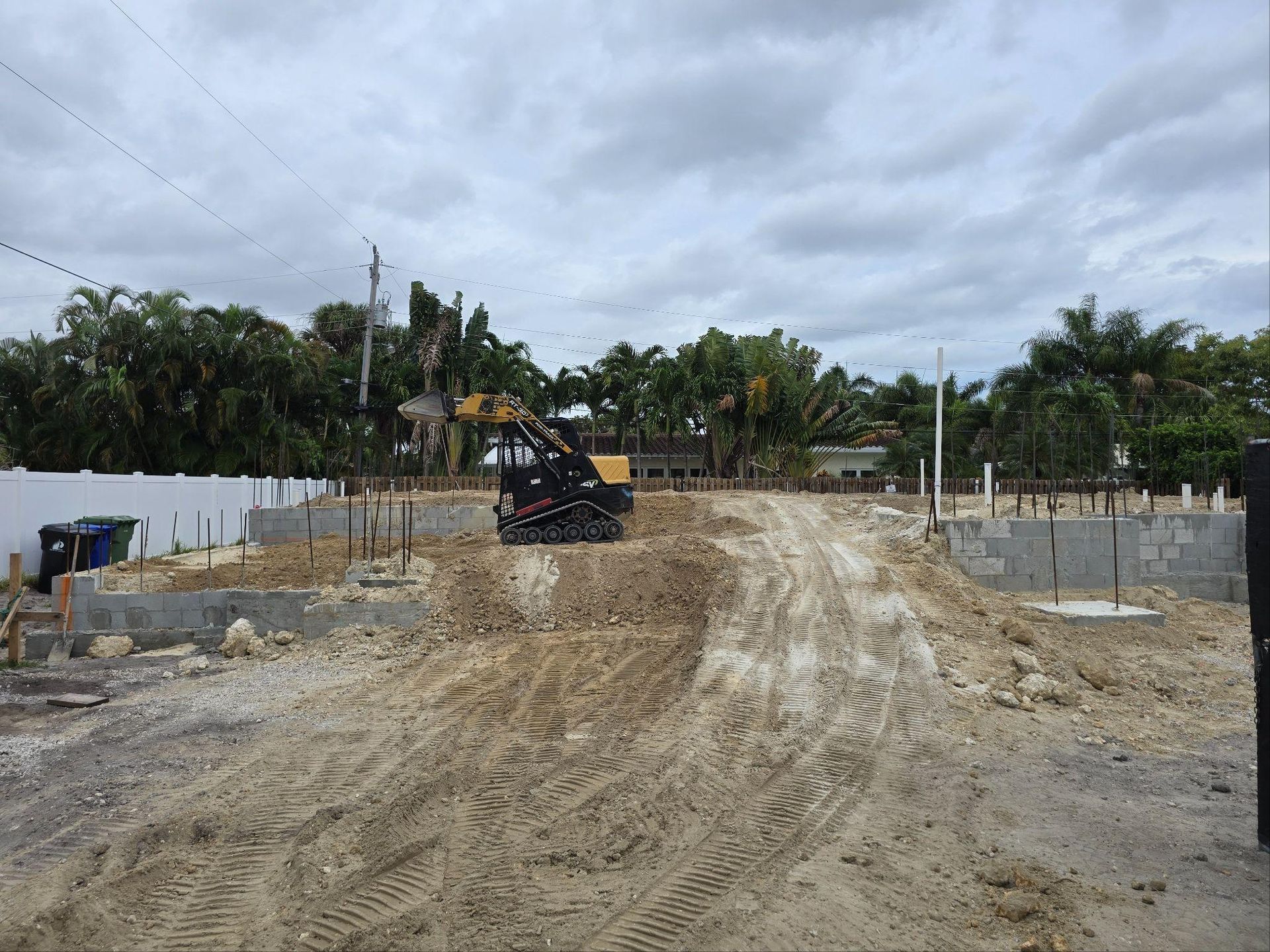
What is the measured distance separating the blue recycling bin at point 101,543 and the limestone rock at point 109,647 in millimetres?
4465

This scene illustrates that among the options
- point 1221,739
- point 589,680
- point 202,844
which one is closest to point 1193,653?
point 1221,739

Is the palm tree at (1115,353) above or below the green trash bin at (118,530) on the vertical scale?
above

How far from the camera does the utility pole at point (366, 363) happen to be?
2603cm

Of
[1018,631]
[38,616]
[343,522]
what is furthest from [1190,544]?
[343,522]

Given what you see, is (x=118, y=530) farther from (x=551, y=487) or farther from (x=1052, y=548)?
(x=1052, y=548)

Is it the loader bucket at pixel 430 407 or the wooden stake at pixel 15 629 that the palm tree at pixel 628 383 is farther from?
the wooden stake at pixel 15 629

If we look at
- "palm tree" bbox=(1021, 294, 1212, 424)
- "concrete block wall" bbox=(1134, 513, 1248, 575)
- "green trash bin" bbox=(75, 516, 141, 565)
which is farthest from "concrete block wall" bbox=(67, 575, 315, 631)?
"palm tree" bbox=(1021, 294, 1212, 424)

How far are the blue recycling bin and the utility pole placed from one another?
10700mm

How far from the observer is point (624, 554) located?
12.7m

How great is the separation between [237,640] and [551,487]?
664 centimetres

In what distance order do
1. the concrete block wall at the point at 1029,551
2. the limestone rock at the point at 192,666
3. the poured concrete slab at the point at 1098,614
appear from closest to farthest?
the limestone rock at the point at 192,666, the poured concrete slab at the point at 1098,614, the concrete block wall at the point at 1029,551

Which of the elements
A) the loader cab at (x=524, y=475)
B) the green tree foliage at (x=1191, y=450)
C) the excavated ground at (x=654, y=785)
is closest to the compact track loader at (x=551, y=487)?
the loader cab at (x=524, y=475)

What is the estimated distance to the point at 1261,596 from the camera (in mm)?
4137

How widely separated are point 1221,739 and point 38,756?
31.0 feet
